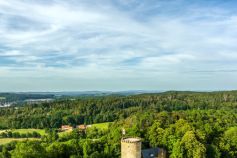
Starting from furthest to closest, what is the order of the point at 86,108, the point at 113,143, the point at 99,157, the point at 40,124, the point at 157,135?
the point at 86,108, the point at 40,124, the point at 157,135, the point at 113,143, the point at 99,157

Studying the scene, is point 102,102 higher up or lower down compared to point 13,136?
higher up

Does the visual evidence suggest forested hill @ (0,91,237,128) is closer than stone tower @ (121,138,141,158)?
No

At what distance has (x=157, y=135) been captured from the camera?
172ft

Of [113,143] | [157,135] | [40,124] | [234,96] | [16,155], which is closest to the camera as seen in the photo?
[16,155]

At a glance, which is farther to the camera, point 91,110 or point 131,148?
point 91,110

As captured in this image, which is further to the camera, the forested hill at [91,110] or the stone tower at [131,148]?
the forested hill at [91,110]

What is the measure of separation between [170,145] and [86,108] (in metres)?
67.6

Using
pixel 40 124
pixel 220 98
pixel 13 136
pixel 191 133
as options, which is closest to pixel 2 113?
pixel 40 124

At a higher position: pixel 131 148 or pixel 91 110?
pixel 131 148

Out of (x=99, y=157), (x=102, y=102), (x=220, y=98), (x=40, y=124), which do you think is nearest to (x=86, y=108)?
(x=102, y=102)

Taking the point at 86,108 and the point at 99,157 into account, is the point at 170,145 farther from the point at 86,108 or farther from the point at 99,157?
the point at 86,108

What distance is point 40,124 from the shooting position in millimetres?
97438

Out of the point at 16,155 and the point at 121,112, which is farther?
the point at 121,112

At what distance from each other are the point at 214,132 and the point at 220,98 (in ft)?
253
